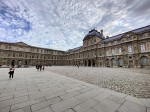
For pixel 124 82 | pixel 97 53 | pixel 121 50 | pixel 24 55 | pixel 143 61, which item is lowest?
pixel 124 82

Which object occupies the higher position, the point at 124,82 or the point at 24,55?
the point at 24,55

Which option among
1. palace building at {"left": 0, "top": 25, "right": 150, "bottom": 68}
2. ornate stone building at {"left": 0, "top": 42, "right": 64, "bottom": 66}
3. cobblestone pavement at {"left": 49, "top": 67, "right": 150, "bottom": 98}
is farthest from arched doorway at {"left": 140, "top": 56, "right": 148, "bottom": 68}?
ornate stone building at {"left": 0, "top": 42, "right": 64, "bottom": 66}

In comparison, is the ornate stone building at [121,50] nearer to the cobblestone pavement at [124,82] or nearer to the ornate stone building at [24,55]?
the cobblestone pavement at [124,82]

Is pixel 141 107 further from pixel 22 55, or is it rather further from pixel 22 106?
pixel 22 55

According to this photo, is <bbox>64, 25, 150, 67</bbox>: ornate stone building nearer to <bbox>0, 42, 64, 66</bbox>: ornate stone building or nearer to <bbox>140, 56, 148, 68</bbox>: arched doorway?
<bbox>140, 56, 148, 68</bbox>: arched doorway

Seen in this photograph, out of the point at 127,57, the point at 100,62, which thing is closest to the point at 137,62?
the point at 127,57

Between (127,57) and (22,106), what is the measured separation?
3235cm

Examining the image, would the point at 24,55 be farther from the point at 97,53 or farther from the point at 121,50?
the point at 121,50

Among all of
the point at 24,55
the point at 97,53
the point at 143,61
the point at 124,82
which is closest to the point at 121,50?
the point at 143,61

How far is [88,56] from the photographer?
1747 inches

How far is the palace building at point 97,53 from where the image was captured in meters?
25.5

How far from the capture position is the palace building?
25.5m

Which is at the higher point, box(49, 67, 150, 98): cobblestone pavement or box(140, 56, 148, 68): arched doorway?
box(140, 56, 148, 68): arched doorway

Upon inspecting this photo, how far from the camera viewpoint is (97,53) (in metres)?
39.5
